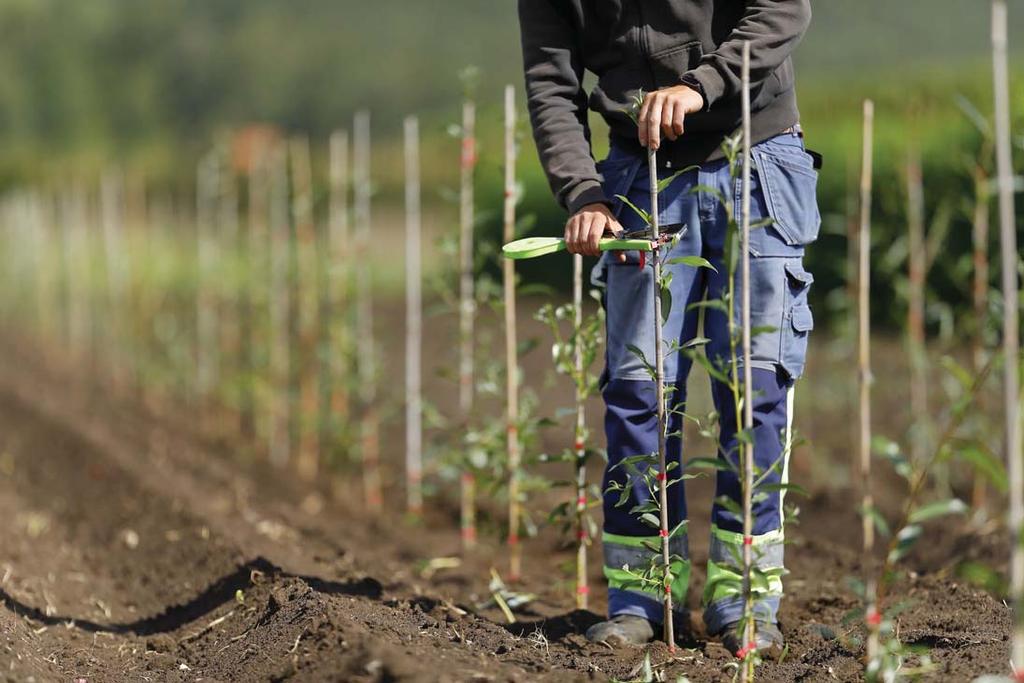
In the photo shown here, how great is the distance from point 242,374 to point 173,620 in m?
3.19

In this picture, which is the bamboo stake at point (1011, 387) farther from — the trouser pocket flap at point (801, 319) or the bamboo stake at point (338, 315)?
the bamboo stake at point (338, 315)

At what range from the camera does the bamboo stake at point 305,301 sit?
600 cm

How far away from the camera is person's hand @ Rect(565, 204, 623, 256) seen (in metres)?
2.65

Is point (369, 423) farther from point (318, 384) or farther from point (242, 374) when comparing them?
point (242, 374)

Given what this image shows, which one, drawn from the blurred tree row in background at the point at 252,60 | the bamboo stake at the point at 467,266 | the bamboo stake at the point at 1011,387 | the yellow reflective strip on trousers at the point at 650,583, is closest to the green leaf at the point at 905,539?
the bamboo stake at the point at 1011,387

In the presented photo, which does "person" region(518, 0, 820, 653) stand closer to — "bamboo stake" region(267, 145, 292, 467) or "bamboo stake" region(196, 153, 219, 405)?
"bamboo stake" region(267, 145, 292, 467)

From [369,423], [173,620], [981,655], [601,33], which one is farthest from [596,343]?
[369,423]

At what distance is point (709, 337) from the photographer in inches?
111

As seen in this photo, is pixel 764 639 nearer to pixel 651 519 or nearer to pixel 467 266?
pixel 651 519

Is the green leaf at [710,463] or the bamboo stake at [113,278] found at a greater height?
the green leaf at [710,463]

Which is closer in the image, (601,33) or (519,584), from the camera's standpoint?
(601,33)

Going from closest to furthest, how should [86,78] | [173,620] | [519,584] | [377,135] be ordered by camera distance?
[173,620] → [519,584] → [377,135] → [86,78]

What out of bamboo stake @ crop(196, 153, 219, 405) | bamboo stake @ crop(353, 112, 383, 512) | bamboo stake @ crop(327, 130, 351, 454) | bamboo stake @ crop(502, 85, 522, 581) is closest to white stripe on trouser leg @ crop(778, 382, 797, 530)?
bamboo stake @ crop(502, 85, 522, 581)

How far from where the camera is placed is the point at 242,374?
21.7 ft
